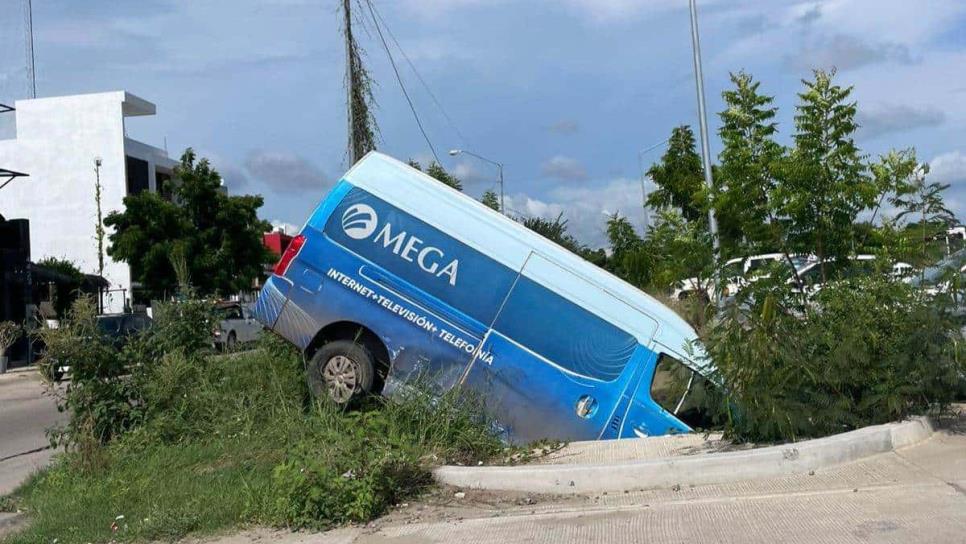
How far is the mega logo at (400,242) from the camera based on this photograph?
31.3ft

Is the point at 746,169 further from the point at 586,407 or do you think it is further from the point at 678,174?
the point at 678,174

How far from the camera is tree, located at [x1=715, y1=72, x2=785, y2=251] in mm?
10094

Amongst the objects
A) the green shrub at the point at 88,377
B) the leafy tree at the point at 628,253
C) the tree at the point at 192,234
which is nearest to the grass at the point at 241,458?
the green shrub at the point at 88,377

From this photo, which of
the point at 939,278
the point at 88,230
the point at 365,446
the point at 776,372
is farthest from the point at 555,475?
the point at 88,230

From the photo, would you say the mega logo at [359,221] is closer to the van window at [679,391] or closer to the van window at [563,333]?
the van window at [563,333]

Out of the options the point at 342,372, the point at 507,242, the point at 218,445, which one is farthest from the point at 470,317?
the point at 218,445

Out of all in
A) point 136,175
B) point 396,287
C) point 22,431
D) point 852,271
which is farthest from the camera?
point 136,175

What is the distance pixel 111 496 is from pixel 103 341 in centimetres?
239

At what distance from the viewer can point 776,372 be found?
7281mm

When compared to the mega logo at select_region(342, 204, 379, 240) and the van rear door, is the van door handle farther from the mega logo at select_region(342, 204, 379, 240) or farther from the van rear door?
the mega logo at select_region(342, 204, 379, 240)

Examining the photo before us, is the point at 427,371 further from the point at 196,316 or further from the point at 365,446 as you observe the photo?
the point at 196,316

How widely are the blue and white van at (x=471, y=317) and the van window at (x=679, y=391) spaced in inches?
0.8

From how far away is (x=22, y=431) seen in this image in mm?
13906

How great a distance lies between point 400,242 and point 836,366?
450cm
